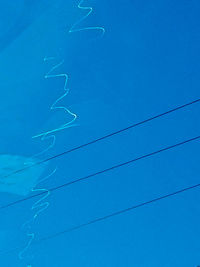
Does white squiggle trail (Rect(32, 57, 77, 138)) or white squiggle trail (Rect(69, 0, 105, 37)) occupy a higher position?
white squiggle trail (Rect(69, 0, 105, 37))

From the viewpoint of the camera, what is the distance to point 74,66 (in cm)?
303

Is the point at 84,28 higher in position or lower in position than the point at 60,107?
higher

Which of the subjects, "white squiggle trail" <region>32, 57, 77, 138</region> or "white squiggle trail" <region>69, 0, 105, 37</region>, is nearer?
"white squiggle trail" <region>69, 0, 105, 37</region>

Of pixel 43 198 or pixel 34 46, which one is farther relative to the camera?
pixel 43 198

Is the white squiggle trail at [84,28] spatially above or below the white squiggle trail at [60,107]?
above

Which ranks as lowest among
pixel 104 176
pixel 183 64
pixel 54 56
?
pixel 104 176

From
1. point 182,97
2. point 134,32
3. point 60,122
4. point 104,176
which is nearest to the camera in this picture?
point 134,32

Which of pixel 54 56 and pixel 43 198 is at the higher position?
pixel 54 56

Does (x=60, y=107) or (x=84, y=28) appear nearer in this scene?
(x=84, y=28)

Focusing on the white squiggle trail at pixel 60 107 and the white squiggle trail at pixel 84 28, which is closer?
the white squiggle trail at pixel 84 28

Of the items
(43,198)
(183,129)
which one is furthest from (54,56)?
(43,198)

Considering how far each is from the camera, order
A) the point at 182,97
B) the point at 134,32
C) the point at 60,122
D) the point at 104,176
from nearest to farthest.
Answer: the point at 134,32 < the point at 182,97 < the point at 60,122 < the point at 104,176

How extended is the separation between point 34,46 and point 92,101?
0.71 m

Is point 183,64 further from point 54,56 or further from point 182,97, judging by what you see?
point 54,56
